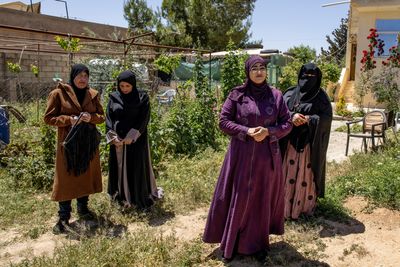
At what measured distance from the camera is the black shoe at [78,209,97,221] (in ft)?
14.7

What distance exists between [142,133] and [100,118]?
0.51m

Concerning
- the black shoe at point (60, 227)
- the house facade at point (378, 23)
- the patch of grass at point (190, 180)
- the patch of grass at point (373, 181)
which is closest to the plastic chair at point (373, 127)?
the patch of grass at point (373, 181)

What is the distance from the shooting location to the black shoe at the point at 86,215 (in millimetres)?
4477

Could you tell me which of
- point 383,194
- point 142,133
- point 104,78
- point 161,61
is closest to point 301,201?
point 383,194

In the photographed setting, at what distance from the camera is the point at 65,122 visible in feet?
12.9

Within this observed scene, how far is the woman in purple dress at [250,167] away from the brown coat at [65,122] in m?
1.53

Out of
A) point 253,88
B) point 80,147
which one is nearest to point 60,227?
point 80,147

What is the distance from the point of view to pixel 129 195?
456 cm

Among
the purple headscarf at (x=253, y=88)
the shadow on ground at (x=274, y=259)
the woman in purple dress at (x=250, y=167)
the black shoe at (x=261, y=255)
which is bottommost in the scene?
the shadow on ground at (x=274, y=259)

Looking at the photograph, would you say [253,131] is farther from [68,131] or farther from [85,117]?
[68,131]

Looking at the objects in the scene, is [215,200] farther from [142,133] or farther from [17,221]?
[17,221]

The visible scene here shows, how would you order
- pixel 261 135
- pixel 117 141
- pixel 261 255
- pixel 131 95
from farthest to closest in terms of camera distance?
pixel 131 95 < pixel 117 141 < pixel 261 255 < pixel 261 135

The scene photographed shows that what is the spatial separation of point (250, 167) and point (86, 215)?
7.11 ft

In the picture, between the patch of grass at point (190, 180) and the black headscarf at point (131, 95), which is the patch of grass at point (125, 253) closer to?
the patch of grass at point (190, 180)
